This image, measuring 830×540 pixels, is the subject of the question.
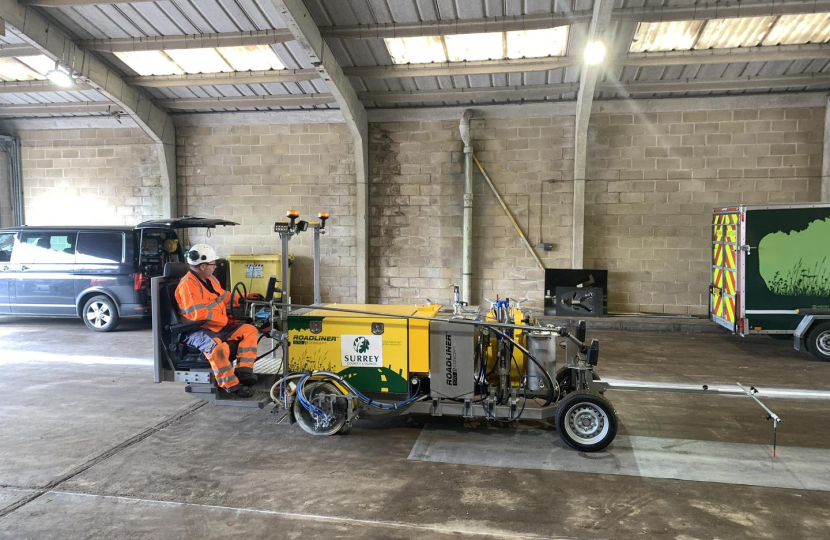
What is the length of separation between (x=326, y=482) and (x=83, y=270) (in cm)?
828

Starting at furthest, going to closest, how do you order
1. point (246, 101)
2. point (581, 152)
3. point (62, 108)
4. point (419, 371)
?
1. point (62, 108)
2. point (246, 101)
3. point (581, 152)
4. point (419, 371)

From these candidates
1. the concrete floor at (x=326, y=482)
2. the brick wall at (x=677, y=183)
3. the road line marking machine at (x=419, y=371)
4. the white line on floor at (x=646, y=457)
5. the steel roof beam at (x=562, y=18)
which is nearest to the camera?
the concrete floor at (x=326, y=482)

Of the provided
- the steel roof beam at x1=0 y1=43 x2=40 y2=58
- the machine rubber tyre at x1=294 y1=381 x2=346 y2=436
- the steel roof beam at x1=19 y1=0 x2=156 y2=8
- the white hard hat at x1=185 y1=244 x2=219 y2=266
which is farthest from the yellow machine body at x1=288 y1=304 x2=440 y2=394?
the steel roof beam at x1=0 y1=43 x2=40 y2=58

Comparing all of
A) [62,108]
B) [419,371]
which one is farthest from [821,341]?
[62,108]

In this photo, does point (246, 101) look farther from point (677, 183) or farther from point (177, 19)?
point (677, 183)

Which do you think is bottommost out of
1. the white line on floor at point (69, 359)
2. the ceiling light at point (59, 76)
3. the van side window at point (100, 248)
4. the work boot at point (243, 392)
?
the white line on floor at point (69, 359)

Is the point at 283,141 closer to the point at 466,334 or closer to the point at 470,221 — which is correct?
the point at 470,221

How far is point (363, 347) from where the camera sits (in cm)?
484

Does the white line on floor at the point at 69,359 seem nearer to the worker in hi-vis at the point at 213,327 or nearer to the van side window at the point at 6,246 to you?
the worker in hi-vis at the point at 213,327

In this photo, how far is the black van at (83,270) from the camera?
984 centimetres

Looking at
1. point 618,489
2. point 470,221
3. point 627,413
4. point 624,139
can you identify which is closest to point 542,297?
point 470,221

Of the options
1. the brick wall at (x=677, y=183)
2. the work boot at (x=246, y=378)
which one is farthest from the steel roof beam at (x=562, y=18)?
the work boot at (x=246, y=378)

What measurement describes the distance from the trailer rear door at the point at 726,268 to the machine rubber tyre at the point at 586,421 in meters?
4.93

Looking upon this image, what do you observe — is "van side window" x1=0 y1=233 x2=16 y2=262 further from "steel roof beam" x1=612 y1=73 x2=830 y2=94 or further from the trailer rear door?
the trailer rear door
